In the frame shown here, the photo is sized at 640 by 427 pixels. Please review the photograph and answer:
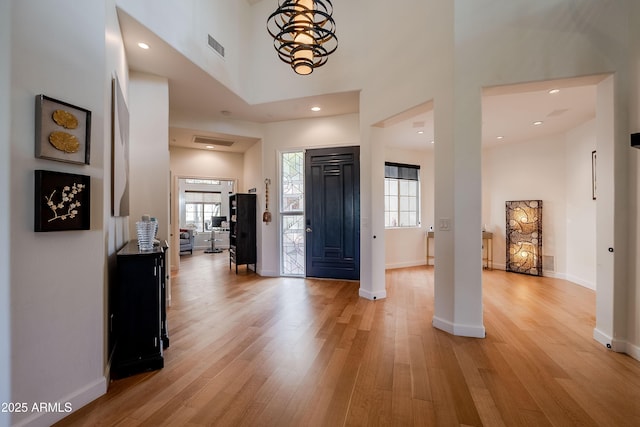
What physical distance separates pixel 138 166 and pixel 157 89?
1057mm

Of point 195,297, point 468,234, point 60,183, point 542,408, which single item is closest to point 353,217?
point 468,234

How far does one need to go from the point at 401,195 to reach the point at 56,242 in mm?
6432

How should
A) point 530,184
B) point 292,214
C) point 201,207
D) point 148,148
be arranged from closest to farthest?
point 148,148 < point 292,214 < point 530,184 < point 201,207

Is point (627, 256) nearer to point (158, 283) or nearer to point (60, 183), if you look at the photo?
point (158, 283)

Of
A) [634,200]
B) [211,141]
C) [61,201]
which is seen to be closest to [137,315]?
[61,201]

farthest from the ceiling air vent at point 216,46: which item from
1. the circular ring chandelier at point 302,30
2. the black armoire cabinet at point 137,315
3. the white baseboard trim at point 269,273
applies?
the white baseboard trim at point 269,273

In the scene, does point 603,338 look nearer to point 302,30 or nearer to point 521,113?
point 521,113

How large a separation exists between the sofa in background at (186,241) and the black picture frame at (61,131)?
25.0 ft

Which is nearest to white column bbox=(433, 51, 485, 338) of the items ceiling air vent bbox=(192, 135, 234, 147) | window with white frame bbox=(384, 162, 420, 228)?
window with white frame bbox=(384, 162, 420, 228)

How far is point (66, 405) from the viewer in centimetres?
182

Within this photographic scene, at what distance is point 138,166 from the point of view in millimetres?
3682

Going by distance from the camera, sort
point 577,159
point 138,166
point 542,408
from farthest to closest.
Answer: point 577,159 → point 138,166 → point 542,408

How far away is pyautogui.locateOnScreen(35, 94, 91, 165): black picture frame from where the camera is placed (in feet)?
5.52

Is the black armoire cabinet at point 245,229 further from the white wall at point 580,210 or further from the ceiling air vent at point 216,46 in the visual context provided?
the white wall at point 580,210
